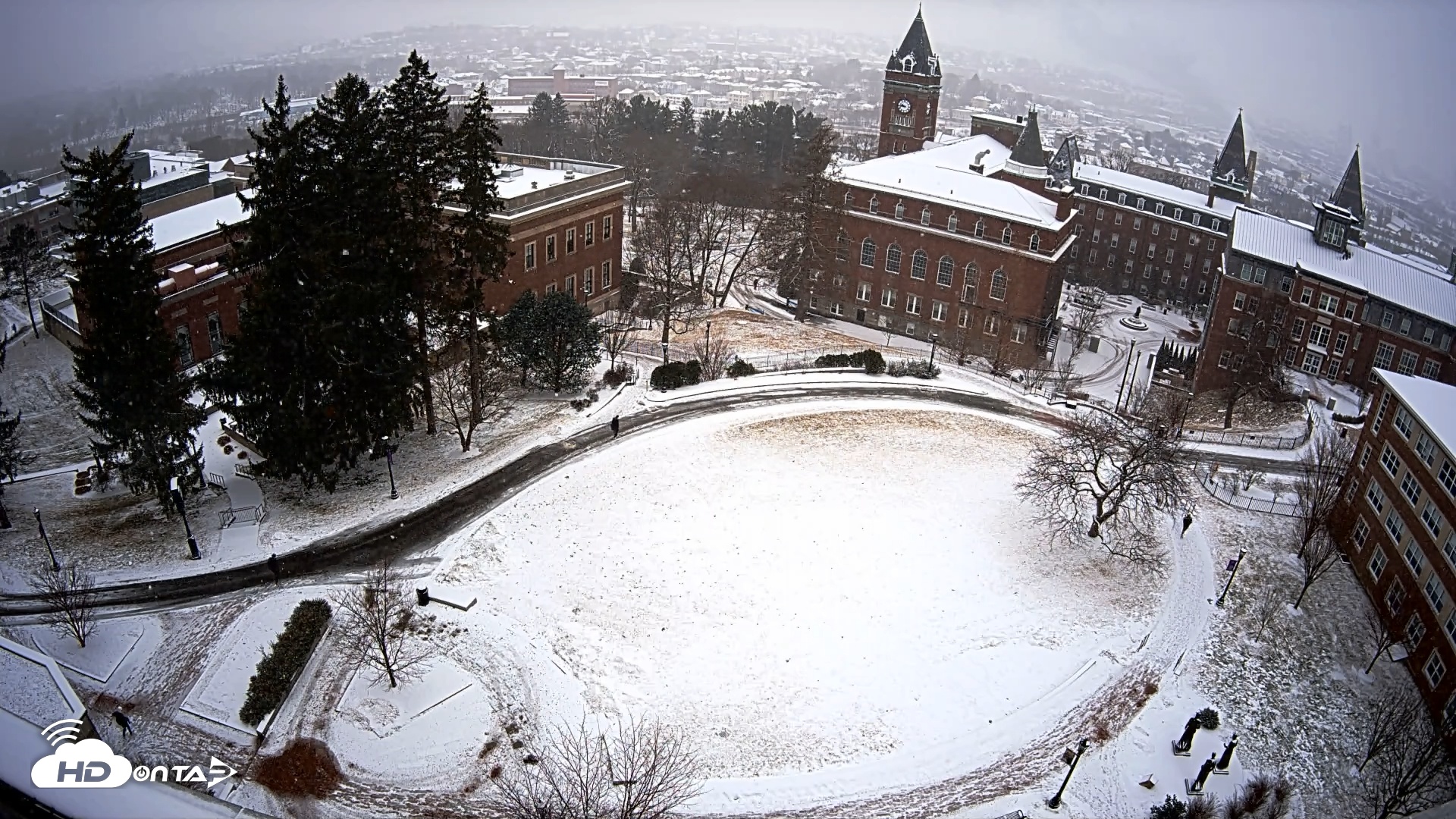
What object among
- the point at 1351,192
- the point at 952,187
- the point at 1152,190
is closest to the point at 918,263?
the point at 952,187

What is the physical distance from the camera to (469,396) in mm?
39906

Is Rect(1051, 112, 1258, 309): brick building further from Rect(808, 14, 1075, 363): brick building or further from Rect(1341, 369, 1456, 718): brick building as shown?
Rect(1341, 369, 1456, 718): brick building

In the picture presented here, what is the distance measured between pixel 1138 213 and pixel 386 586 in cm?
8652

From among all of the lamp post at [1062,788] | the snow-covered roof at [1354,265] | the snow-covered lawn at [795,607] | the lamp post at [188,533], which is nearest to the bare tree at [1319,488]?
the snow-covered lawn at [795,607]

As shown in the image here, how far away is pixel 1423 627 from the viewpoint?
2994 cm

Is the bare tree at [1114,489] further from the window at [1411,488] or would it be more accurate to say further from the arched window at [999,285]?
the arched window at [999,285]

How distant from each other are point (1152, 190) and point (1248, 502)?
6187 cm

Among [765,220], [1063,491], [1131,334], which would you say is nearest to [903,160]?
[765,220]

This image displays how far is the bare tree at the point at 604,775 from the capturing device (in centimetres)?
2152

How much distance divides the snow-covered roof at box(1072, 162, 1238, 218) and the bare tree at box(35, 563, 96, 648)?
86022 millimetres

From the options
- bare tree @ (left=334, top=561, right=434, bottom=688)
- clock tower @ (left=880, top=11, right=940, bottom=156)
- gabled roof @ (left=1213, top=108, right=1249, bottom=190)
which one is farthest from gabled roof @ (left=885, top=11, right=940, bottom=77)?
bare tree @ (left=334, top=561, right=434, bottom=688)

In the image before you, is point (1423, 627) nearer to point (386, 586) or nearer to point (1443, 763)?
point (1443, 763)

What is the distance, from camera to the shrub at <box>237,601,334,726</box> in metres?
23.7

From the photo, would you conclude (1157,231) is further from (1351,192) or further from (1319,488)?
(1319,488)
